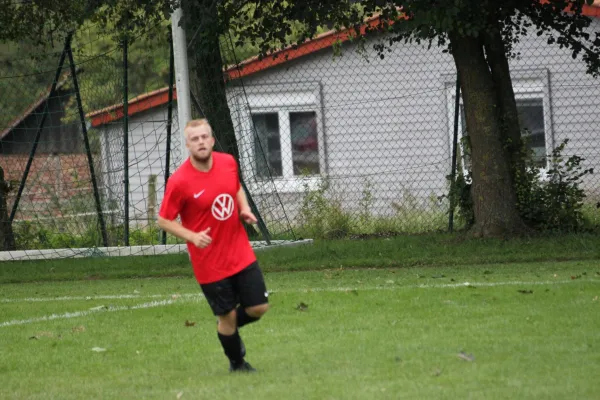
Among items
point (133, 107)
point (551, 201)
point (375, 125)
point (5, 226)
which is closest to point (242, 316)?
point (551, 201)

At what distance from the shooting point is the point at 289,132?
21.2 meters

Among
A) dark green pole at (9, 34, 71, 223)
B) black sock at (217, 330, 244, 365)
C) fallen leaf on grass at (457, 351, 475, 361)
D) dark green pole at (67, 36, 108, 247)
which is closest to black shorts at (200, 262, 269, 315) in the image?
black sock at (217, 330, 244, 365)

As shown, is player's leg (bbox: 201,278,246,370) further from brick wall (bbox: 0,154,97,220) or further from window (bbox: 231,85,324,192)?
window (bbox: 231,85,324,192)

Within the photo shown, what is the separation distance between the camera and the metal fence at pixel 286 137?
16.9 m

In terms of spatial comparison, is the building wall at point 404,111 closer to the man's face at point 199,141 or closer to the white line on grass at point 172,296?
the white line on grass at point 172,296

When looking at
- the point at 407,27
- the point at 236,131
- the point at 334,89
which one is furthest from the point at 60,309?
the point at 334,89

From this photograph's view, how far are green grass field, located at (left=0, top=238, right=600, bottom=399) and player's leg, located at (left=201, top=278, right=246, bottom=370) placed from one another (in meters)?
0.15

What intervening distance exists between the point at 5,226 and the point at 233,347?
417 inches

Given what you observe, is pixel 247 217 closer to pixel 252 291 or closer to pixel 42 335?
pixel 252 291

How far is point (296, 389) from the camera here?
21.2 feet

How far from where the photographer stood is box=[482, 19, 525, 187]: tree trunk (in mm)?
15297

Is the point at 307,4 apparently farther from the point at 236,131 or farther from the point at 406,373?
the point at 406,373

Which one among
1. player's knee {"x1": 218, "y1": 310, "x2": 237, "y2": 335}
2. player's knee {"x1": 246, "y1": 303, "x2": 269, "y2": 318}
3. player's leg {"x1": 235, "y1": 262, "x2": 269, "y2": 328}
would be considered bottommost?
player's knee {"x1": 218, "y1": 310, "x2": 237, "y2": 335}

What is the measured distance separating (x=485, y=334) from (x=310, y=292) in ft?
10.1
